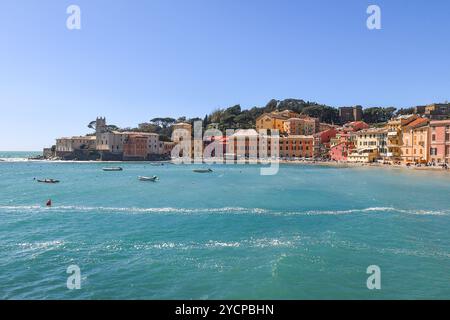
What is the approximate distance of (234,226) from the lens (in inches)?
728

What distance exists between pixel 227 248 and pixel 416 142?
2267 inches

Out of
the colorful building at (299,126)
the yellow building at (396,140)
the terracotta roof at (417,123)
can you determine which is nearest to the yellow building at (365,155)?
the yellow building at (396,140)

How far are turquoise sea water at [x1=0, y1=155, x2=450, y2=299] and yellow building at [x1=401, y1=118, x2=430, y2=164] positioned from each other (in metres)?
36.3

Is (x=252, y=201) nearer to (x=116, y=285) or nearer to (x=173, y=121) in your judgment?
(x=116, y=285)

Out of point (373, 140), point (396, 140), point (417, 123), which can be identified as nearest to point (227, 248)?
point (417, 123)

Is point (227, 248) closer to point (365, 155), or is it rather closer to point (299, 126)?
point (365, 155)

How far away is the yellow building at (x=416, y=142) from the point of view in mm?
60156

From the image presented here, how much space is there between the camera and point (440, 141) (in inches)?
2259

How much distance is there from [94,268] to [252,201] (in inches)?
637

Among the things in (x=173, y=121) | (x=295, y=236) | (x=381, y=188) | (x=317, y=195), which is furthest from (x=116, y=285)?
(x=173, y=121)

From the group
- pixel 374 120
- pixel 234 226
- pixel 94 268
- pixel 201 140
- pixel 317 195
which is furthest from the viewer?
pixel 374 120

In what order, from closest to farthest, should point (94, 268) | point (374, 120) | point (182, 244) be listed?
point (94, 268)
point (182, 244)
point (374, 120)

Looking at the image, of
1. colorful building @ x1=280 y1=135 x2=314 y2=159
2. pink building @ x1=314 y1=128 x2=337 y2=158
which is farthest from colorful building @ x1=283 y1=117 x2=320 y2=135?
pink building @ x1=314 y1=128 x2=337 y2=158

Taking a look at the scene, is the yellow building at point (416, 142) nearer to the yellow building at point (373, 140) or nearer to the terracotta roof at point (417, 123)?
the terracotta roof at point (417, 123)
